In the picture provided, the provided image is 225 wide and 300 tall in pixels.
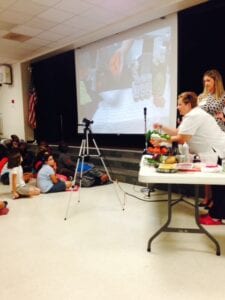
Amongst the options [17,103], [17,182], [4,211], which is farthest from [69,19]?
[17,103]

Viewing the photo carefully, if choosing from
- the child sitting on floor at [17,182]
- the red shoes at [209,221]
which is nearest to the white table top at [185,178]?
the red shoes at [209,221]

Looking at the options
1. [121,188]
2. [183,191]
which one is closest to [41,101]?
[121,188]

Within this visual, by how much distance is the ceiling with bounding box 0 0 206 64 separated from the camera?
3.94 m

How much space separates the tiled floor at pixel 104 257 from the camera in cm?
161

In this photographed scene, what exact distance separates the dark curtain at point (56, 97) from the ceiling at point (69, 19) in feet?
2.25

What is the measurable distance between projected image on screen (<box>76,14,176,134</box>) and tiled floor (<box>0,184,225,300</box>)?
7.80 ft

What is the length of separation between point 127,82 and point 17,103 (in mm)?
3807

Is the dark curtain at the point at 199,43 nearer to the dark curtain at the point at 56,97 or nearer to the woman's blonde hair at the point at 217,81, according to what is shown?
the woman's blonde hair at the point at 217,81

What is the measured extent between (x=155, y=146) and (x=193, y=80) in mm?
2475

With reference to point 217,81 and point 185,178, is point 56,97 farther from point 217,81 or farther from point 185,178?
point 185,178

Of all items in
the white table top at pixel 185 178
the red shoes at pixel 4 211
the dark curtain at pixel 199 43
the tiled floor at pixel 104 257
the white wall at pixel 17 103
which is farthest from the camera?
the white wall at pixel 17 103

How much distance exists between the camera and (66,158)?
15.9 feet

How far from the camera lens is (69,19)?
4.52 m

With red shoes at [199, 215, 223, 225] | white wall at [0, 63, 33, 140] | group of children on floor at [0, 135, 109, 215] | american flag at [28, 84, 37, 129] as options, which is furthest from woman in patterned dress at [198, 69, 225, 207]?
white wall at [0, 63, 33, 140]
